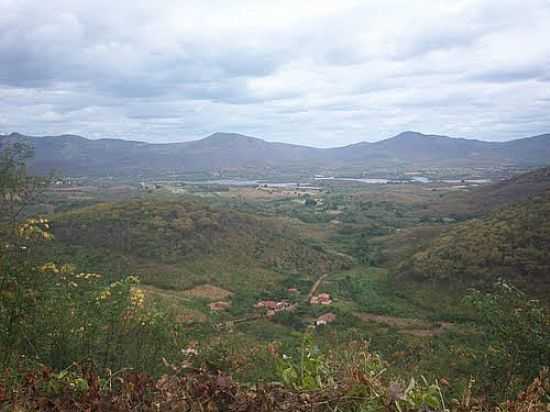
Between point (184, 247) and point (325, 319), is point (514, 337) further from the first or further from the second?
point (184, 247)

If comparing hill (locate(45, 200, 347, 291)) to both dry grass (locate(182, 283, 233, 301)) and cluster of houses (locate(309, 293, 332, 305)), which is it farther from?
cluster of houses (locate(309, 293, 332, 305))

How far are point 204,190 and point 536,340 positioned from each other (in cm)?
10143

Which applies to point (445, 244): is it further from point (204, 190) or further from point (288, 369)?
point (204, 190)

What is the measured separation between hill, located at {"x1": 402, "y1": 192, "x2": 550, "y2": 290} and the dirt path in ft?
15.9

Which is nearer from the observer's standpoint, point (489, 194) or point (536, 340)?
point (536, 340)

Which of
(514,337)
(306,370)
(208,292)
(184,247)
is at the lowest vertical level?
(208,292)

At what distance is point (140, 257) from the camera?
3559 centimetres

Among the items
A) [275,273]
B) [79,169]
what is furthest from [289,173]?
[275,273]

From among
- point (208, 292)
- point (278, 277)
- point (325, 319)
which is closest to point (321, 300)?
point (325, 319)

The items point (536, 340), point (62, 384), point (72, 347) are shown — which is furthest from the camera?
point (536, 340)

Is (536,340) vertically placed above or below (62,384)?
below

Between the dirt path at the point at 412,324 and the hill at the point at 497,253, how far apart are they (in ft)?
15.9

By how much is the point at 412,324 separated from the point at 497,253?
8179 millimetres

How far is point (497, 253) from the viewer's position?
28.6 metres
